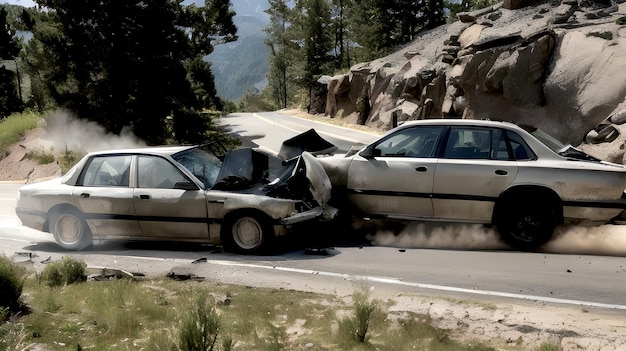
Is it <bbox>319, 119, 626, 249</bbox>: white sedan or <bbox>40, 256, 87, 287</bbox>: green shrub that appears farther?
<bbox>319, 119, 626, 249</bbox>: white sedan

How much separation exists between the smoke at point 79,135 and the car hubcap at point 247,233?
15032 millimetres

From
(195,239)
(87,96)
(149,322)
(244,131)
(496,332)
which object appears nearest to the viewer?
(496,332)

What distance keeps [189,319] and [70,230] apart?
5180 millimetres

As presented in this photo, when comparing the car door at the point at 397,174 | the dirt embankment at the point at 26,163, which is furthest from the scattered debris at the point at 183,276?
the dirt embankment at the point at 26,163

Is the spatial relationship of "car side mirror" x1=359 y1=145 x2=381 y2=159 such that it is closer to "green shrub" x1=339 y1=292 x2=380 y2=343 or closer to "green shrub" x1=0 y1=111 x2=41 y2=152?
"green shrub" x1=339 y1=292 x2=380 y2=343

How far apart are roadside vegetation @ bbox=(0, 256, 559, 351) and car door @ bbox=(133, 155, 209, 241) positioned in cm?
121

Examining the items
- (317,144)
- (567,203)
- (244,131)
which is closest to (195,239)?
(317,144)

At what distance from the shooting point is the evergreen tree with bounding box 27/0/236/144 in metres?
22.7

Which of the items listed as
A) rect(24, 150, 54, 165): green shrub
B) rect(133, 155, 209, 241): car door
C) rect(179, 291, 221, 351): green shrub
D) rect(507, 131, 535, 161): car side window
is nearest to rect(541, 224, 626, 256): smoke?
rect(507, 131, 535, 161): car side window

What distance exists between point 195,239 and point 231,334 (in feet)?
10.6

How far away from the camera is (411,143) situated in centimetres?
854

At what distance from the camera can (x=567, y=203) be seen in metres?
7.54

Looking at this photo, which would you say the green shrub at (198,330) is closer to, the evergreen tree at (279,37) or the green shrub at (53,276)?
the green shrub at (53,276)

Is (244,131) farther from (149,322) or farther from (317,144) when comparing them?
(149,322)
